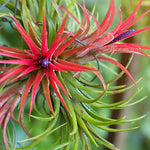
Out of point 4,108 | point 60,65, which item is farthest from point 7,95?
point 60,65

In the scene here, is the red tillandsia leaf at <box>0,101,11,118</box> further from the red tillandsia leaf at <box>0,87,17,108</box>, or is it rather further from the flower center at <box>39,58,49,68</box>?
the flower center at <box>39,58,49,68</box>

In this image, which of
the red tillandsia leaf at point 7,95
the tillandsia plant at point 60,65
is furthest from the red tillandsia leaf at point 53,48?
the red tillandsia leaf at point 7,95

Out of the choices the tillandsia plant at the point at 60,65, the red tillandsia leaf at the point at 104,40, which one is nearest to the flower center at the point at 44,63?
the tillandsia plant at the point at 60,65

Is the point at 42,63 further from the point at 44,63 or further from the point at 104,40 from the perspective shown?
the point at 104,40

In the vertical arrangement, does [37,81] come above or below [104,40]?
below

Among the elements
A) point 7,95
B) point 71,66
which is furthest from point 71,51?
point 7,95

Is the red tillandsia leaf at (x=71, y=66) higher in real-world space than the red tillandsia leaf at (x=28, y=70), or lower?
higher

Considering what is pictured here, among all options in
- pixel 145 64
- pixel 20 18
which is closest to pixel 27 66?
pixel 20 18

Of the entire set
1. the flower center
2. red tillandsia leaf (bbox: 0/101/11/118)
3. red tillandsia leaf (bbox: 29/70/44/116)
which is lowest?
red tillandsia leaf (bbox: 0/101/11/118)

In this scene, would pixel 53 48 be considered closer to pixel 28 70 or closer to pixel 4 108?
pixel 28 70

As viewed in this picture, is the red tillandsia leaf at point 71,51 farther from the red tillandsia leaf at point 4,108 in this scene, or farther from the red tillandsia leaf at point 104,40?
the red tillandsia leaf at point 4,108

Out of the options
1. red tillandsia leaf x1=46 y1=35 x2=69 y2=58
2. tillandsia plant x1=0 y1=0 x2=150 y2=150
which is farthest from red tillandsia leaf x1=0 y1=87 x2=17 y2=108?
red tillandsia leaf x1=46 y1=35 x2=69 y2=58

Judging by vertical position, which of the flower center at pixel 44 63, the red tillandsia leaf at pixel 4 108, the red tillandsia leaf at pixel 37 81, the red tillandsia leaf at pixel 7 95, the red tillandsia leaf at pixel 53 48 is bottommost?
the red tillandsia leaf at pixel 4 108

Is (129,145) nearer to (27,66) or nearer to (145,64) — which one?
(145,64)
